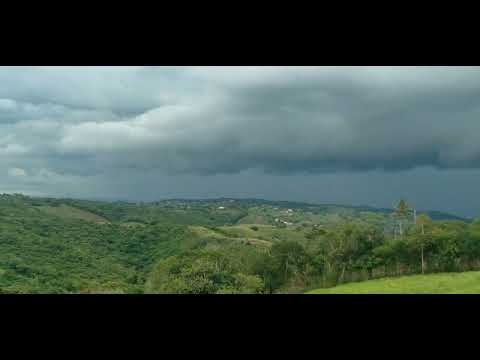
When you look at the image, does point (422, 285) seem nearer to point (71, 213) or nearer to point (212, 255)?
point (212, 255)

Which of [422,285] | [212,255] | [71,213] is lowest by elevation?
[422,285]

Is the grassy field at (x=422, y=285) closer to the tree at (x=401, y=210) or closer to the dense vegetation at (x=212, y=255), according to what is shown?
the dense vegetation at (x=212, y=255)

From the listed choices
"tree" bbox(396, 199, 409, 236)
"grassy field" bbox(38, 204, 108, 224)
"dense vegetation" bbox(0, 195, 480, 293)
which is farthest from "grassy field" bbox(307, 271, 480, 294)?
"grassy field" bbox(38, 204, 108, 224)

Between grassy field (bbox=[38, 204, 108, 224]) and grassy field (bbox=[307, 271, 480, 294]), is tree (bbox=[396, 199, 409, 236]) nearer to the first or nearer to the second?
grassy field (bbox=[307, 271, 480, 294])

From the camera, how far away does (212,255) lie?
93.4ft

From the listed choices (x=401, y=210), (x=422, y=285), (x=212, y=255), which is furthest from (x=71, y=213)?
(x=422, y=285)

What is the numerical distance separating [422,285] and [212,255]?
522 inches

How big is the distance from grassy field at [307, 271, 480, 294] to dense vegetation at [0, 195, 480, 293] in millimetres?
648

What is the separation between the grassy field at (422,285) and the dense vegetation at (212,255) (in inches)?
25.5

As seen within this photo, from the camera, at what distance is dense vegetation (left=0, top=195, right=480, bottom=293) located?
1061 inches
